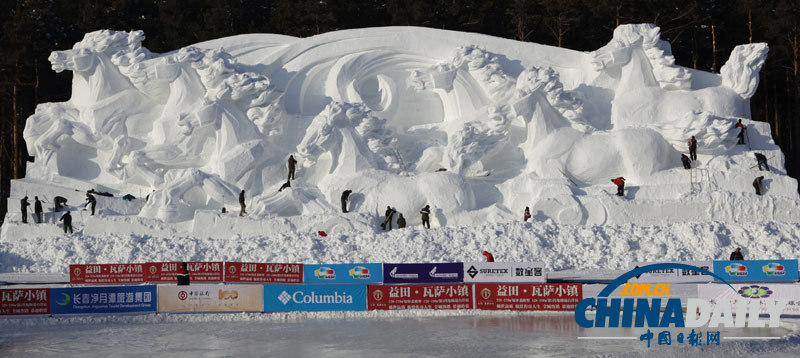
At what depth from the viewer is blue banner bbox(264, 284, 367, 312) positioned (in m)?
16.0

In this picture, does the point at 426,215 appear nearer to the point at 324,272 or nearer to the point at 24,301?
the point at 324,272

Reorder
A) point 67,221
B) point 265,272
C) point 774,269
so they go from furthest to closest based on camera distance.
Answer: point 67,221
point 265,272
point 774,269

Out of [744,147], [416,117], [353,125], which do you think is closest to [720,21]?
[744,147]

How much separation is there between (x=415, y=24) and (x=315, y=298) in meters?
22.9

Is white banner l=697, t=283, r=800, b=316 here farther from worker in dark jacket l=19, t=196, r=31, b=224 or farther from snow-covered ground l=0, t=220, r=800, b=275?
worker in dark jacket l=19, t=196, r=31, b=224

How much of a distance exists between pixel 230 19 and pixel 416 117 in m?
12.9

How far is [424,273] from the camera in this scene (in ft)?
59.8

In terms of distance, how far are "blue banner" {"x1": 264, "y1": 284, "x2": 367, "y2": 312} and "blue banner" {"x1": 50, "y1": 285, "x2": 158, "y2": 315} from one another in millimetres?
2024

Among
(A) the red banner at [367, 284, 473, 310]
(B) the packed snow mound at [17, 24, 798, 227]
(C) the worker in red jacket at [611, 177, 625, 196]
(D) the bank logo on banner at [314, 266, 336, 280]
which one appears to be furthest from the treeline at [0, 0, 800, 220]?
(A) the red banner at [367, 284, 473, 310]

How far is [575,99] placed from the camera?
26750mm

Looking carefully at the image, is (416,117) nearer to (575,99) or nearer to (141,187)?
(575,99)

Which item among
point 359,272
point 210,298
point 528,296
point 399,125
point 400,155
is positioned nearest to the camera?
point 528,296

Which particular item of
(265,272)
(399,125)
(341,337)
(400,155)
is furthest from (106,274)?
(399,125)

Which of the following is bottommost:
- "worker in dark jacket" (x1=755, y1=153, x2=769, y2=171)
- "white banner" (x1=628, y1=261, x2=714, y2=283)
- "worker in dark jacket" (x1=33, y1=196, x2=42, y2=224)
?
"white banner" (x1=628, y1=261, x2=714, y2=283)
